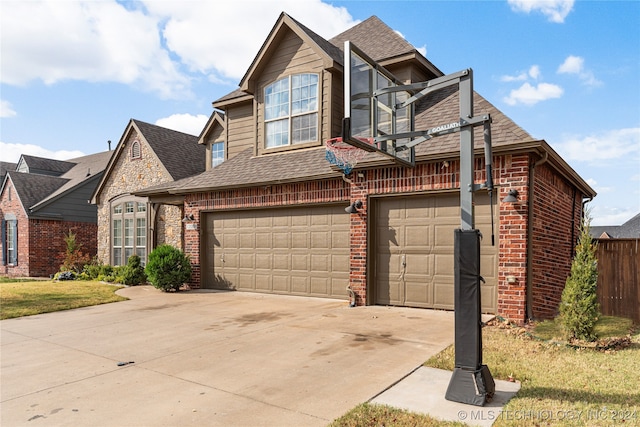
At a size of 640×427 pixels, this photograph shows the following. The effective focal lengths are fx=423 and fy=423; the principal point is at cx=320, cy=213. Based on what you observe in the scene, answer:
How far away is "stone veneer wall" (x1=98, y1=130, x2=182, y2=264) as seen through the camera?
698 inches

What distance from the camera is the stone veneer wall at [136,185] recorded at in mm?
17734

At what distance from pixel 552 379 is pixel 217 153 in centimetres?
1595

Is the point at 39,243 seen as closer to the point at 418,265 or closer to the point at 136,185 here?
the point at 136,185

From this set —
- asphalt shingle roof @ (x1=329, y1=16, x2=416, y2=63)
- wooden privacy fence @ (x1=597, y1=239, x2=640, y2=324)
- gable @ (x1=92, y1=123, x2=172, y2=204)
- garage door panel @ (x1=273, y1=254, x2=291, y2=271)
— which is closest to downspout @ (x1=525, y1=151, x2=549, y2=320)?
wooden privacy fence @ (x1=597, y1=239, x2=640, y2=324)

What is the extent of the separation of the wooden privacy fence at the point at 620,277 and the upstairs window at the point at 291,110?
819cm

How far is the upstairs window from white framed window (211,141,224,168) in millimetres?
4920

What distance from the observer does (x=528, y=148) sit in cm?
787

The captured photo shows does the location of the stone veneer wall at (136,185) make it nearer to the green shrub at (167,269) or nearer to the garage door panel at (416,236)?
the green shrub at (167,269)

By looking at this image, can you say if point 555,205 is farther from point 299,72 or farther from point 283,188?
point 299,72

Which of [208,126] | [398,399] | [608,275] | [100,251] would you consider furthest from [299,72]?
[100,251]

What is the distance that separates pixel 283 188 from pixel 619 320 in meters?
8.61

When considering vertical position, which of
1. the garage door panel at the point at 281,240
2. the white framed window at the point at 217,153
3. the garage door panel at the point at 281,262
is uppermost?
the white framed window at the point at 217,153

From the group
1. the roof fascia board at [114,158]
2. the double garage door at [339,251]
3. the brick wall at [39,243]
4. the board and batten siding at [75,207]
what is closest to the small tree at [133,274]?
the double garage door at [339,251]

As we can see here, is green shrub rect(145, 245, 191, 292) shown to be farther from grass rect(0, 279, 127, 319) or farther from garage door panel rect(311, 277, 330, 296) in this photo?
garage door panel rect(311, 277, 330, 296)
